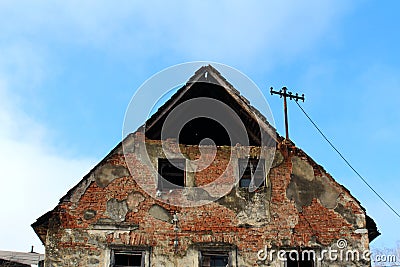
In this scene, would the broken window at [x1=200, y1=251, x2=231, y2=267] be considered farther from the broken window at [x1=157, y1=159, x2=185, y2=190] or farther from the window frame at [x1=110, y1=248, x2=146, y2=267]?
the broken window at [x1=157, y1=159, x2=185, y2=190]

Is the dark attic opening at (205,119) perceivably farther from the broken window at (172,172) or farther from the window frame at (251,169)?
the broken window at (172,172)

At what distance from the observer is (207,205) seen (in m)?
12.7

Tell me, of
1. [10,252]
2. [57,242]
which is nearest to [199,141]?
[57,242]

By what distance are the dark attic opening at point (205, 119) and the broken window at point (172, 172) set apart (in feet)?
2.07

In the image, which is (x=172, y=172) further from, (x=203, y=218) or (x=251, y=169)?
(x=251, y=169)

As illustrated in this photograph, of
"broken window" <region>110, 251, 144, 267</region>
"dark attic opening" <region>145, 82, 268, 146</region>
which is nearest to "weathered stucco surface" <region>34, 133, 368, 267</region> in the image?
"broken window" <region>110, 251, 144, 267</region>

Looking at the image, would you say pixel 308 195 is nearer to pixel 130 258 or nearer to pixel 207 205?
pixel 207 205

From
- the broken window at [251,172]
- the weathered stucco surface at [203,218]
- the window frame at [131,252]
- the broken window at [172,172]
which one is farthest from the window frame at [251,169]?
the window frame at [131,252]

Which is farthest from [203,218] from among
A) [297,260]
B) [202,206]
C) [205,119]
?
[205,119]

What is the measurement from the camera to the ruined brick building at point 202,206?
476 inches

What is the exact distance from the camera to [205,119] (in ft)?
45.9

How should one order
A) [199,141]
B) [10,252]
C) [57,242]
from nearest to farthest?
[57,242] < [199,141] < [10,252]

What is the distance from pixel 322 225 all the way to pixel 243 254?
214 cm

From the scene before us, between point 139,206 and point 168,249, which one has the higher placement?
point 139,206
